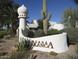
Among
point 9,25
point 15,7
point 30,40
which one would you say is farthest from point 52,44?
point 9,25

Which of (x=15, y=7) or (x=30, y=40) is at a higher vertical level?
(x=15, y=7)

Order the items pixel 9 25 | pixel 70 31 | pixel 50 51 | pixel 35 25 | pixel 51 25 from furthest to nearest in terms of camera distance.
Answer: pixel 35 25, pixel 51 25, pixel 9 25, pixel 70 31, pixel 50 51

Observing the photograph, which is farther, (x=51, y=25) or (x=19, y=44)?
(x=51, y=25)

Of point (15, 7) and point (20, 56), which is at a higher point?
point (15, 7)

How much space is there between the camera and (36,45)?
8.25m

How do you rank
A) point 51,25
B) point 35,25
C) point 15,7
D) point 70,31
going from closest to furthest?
point 70,31, point 15,7, point 51,25, point 35,25

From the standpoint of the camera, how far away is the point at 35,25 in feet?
61.5

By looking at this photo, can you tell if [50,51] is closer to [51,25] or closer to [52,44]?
[52,44]

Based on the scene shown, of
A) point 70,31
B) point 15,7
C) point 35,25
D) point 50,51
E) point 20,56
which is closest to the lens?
point 20,56

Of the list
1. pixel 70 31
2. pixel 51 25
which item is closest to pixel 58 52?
pixel 70 31

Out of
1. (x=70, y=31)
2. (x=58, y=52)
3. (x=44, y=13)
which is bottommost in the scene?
(x=58, y=52)

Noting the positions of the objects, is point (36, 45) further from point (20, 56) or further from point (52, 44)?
point (20, 56)

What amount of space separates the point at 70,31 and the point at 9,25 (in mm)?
6234

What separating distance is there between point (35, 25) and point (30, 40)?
407 inches
